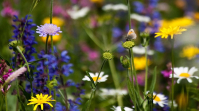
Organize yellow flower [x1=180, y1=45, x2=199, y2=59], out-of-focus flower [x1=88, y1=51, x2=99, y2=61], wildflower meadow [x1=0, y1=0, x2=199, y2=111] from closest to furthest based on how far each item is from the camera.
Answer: wildflower meadow [x1=0, y1=0, x2=199, y2=111]
yellow flower [x1=180, y1=45, x2=199, y2=59]
out-of-focus flower [x1=88, y1=51, x2=99, y2=61]

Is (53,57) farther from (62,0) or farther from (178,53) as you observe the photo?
(62,0)

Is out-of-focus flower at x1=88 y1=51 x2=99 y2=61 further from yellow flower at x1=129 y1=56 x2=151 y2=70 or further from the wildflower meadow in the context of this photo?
yellow flower at x1=129 y1=56 x2=151 y2=70

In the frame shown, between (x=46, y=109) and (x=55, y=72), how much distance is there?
0.60 ft

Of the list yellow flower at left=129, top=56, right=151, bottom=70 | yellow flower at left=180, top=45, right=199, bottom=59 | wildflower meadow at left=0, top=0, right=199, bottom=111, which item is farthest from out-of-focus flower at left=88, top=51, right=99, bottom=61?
yellow flower at left=180, top=45, right=199, bottom=59

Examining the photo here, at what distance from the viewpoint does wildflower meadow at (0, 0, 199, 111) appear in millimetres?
935

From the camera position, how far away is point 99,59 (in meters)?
2.51

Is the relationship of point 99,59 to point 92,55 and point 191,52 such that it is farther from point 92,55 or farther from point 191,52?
point 191,52

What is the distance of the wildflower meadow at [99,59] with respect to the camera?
3.07 ft

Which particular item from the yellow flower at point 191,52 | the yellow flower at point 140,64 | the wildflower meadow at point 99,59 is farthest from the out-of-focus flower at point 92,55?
the yellow flower at point 191,52

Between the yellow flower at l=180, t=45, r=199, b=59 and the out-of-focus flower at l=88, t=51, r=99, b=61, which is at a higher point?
the out-of-focus flower at l=88, t=51, r=99, b=61

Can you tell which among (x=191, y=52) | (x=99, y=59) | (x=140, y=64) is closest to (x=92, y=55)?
(x=99, y=59)

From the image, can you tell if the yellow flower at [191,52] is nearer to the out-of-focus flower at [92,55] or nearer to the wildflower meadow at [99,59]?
the wildflower meadow at [99,59]

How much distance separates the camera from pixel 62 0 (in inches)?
148

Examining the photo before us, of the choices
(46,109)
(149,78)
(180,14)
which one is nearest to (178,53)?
(149,78)
